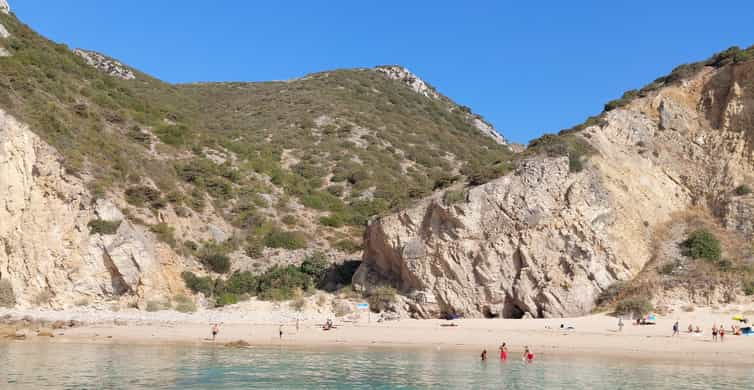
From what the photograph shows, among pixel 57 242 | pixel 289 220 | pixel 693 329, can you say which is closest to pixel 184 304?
pixel 57 242

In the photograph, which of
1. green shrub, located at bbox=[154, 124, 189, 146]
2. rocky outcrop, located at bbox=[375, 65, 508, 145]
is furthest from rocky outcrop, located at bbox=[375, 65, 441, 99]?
green shrub, located at bbox=[154, 124, 189, 146]

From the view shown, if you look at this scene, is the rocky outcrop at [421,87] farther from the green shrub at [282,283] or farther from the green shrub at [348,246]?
the green shrub at [282,283]

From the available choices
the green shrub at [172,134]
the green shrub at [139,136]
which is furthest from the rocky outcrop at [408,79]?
the green shrub at [139,136]

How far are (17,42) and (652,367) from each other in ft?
151

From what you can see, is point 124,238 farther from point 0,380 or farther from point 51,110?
point 0,380

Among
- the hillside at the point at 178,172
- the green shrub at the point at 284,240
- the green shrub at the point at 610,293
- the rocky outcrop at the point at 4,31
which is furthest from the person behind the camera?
the rocky outcrop at the point at 4,31

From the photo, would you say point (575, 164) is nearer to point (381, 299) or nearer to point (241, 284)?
point (381, 299)

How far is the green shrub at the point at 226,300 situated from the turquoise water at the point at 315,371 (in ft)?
28.1

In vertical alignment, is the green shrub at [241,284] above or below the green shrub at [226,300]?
above

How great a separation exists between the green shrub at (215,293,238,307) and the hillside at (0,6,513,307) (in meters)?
2.12

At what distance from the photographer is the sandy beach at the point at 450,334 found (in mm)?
20047

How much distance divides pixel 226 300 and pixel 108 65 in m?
53.1

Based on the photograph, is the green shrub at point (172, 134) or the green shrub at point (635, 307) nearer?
the green shrub at point (635, 307)

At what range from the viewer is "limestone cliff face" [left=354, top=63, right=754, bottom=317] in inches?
1038
